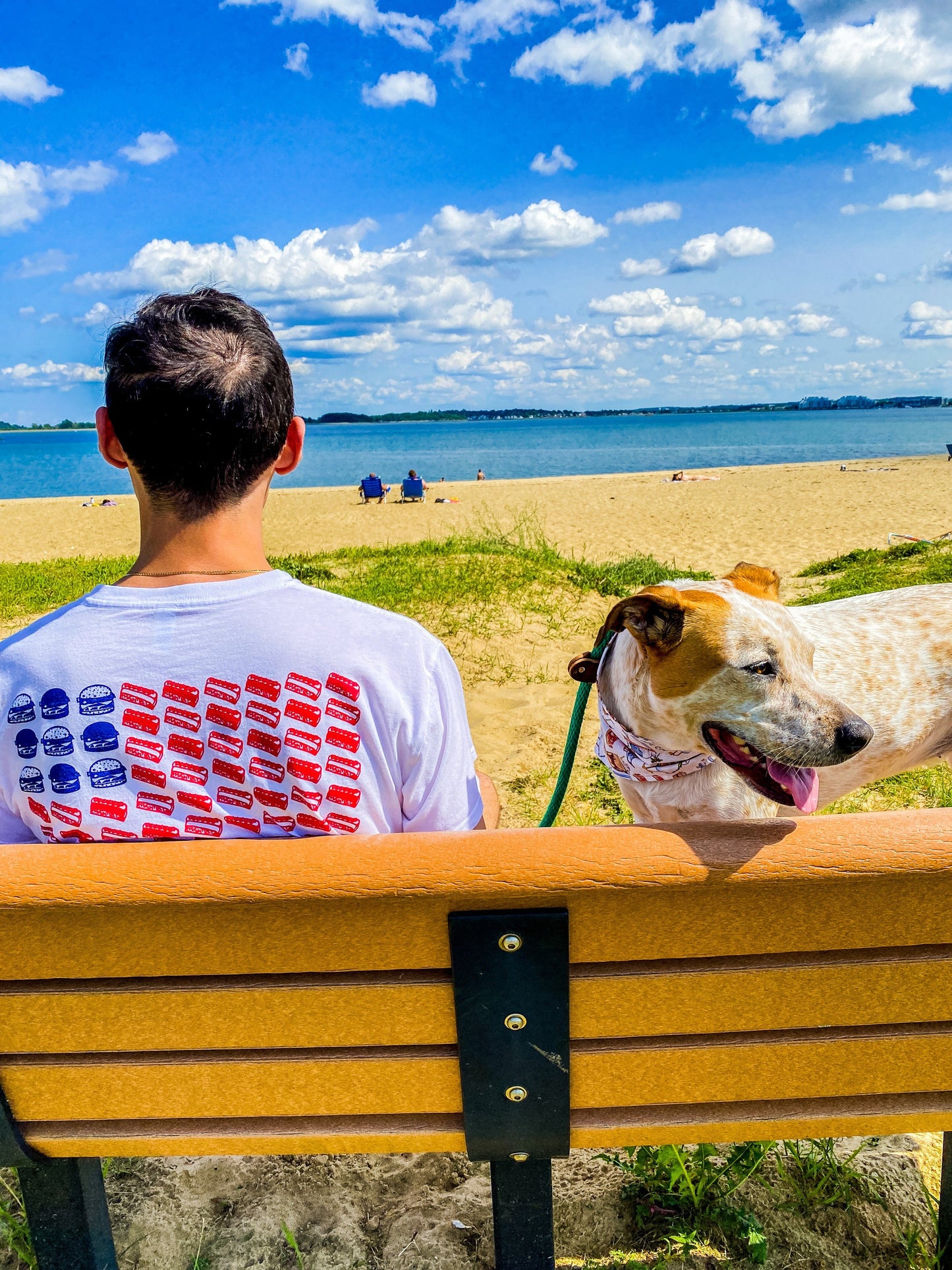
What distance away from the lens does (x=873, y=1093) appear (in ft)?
5.25

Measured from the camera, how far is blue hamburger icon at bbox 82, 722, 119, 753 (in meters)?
1.55

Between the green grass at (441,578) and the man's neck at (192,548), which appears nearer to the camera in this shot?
the man's neck at (192,548)

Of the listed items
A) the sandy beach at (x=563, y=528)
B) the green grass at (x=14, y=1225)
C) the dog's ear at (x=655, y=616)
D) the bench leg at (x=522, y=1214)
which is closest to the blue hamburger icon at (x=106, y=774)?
the bench leg at (x=522, y=1214)

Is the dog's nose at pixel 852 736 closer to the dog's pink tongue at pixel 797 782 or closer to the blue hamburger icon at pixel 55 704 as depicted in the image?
the dog's pink tongue at pixel 797 782

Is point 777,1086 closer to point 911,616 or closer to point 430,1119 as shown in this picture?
point 430,1119

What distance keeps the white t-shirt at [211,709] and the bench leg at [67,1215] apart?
78 cm

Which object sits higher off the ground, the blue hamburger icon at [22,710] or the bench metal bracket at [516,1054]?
the blue hamburger icon at [22,710]

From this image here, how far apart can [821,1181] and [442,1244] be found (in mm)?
1028

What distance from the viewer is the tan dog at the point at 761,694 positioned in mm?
2613

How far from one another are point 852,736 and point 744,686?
337mm

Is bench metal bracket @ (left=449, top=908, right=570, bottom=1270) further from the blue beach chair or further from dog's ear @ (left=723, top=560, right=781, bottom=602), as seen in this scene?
the blue beach chair

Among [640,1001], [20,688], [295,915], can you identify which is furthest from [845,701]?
[20,688]

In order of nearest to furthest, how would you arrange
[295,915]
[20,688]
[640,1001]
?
[295,915]
[640,1001]
[20,688]

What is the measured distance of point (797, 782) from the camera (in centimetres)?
267
